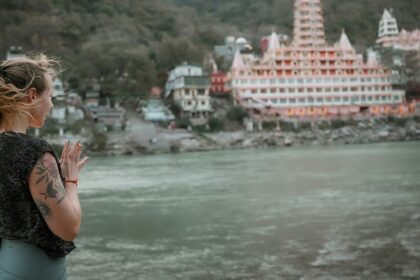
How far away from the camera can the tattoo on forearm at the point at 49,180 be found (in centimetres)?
167

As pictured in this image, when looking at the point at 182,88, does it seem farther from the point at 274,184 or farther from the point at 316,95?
the point at 274,184

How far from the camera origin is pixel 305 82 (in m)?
51.3

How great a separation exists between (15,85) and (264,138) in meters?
39.2

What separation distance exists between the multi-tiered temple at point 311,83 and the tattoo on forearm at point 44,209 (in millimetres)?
46560

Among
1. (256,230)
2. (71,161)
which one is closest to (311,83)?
(256,230)

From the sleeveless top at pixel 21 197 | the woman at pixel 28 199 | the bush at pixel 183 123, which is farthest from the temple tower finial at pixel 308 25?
the sleeveless top at pixel 21 197

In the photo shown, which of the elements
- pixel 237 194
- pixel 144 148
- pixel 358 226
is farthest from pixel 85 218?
pixel 144 148

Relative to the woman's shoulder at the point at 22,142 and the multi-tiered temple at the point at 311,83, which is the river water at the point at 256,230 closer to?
the woman's shoulder at the point at 22,142

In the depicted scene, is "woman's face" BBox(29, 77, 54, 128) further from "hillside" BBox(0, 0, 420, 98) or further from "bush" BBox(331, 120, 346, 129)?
"bush" BBox(331, 120, 346, 129)

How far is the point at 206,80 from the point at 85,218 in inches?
1450

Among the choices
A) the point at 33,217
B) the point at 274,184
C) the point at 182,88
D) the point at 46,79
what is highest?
the point at 182,88

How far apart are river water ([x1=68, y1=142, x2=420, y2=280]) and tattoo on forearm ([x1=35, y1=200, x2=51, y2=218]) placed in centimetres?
402

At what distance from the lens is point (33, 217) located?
5.61ft

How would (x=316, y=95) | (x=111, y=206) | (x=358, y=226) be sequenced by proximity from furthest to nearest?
(x=316, y=95) < (x=111, y=206) < (x=358, y=226)
